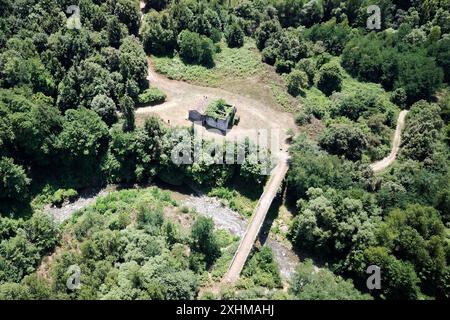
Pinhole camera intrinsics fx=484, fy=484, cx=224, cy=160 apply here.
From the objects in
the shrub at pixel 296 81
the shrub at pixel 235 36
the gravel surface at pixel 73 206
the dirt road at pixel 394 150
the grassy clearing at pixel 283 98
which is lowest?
the gravel surface at pixel 73 206

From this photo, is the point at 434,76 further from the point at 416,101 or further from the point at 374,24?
the point at 374,24

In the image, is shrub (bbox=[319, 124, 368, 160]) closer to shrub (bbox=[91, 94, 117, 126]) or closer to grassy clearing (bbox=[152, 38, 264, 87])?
grassy clearing (bbox=[152, 38, 264, 87])

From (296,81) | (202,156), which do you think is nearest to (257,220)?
(202,156)

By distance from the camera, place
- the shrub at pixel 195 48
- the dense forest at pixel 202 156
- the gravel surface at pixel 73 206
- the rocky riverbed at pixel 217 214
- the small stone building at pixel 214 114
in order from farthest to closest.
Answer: the shrub at pixel 195 48
the small stone building at pixel 214 114
the gravel surface at pixel 73 206
the rocky riverbed at pixel 217 214
the dense forest at pixel 202 156

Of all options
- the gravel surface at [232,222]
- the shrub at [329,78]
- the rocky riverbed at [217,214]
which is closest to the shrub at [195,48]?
the shrub at [329,78]

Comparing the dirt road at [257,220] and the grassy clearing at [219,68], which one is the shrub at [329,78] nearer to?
the grassy clearing at [219,68]

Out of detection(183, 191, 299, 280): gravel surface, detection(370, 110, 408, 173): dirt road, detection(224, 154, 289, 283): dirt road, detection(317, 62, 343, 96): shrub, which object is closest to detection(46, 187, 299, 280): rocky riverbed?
detection(183, 191, 299, 280): gravel surface
